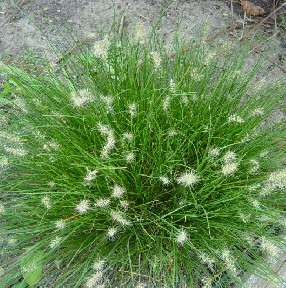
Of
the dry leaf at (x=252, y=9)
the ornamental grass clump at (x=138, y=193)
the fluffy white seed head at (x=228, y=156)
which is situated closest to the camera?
the fluffy white seed head at (x=228, y=156)

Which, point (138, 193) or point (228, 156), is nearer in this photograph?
point (228, 156)

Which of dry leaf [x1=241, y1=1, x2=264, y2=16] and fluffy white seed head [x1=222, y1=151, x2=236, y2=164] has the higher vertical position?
fluffy white seed head [x1=222, y1=151, x2=236, y2=164]

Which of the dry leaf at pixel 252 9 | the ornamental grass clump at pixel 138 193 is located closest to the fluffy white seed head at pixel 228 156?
the ornamental grass clump at pixel 138 193

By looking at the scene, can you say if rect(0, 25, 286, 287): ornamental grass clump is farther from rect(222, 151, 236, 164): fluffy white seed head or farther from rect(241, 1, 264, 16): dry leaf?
rect(241, 1, 264, 16): dry leaf

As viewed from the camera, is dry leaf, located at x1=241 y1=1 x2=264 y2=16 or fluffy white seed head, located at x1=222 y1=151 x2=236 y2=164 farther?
dry leaf, located at x1=241 y1=1 x2=264 y2=16

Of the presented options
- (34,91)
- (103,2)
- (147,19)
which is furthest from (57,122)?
(103,2)

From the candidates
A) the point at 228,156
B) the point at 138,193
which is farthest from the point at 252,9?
the point at 138,193

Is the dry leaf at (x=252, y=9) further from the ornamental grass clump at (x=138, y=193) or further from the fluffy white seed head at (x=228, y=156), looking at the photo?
the fluffy white seed head at (x=228, y=156)

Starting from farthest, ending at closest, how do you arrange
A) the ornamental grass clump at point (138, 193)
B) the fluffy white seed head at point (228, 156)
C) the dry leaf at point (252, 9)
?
1. the dry leaf at point (252, 9)
2. the ornamental grass clump at point (138, 193)
3. the fluffy white seed head at point (228, 156)

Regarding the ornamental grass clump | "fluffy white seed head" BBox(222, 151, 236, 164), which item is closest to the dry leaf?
the ornamental grass clump

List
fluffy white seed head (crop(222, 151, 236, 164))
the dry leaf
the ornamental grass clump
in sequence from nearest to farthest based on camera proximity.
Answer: fluffy white seed head (crop(222, 151, 236, 164)) → the ornamental grass clump → the dry leaf

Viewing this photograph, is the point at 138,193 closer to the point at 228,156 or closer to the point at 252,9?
the point at 228,156
